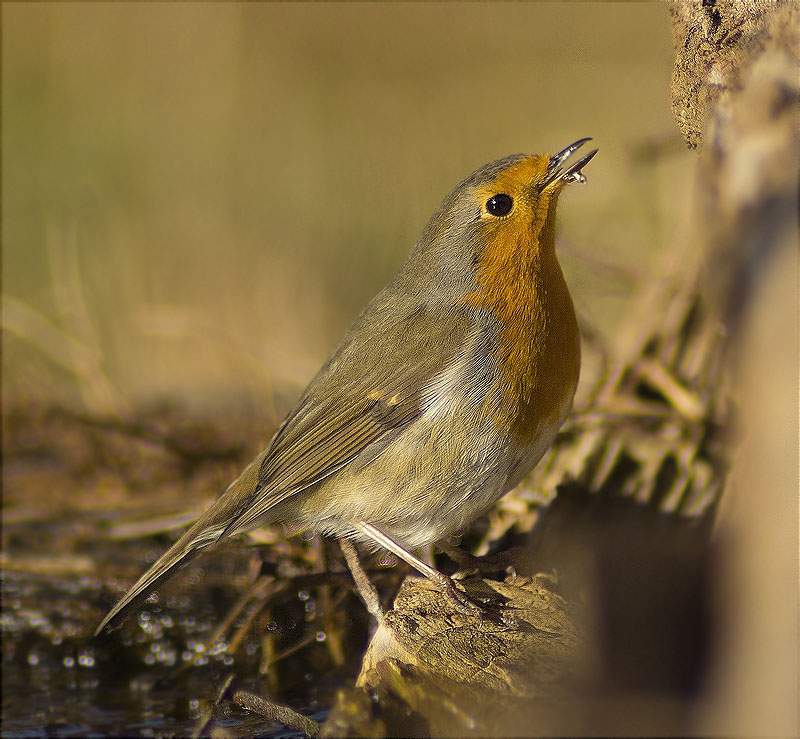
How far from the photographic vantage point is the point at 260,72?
7.79 metres

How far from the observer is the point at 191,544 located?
3029 mm

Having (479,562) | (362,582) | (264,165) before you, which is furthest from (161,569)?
(264,165)

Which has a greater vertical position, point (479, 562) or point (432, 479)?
point (432, 479)

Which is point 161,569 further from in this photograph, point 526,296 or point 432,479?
point 526,296

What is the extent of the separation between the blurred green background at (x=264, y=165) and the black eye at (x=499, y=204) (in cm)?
27

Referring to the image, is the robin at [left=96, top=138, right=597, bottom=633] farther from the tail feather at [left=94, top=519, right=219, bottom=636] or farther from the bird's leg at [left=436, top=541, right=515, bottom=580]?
the bird's leg at [left=436, top=541, right=515, bottom=580]

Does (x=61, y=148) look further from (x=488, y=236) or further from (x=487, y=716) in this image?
(x=487, y=716)

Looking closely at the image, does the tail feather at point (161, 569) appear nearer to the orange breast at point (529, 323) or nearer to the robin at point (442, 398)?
the robin at point (442, 398)

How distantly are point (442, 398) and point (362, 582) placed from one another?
65 cm

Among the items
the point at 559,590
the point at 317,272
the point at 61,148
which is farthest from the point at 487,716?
the point at 61,148

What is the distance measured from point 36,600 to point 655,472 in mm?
2537

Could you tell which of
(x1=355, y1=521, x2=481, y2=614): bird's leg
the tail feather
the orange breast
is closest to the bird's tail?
the tail feather

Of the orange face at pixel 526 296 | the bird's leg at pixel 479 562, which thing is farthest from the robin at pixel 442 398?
the bird's leg at pixel 479 562

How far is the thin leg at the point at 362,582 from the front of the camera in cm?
291
